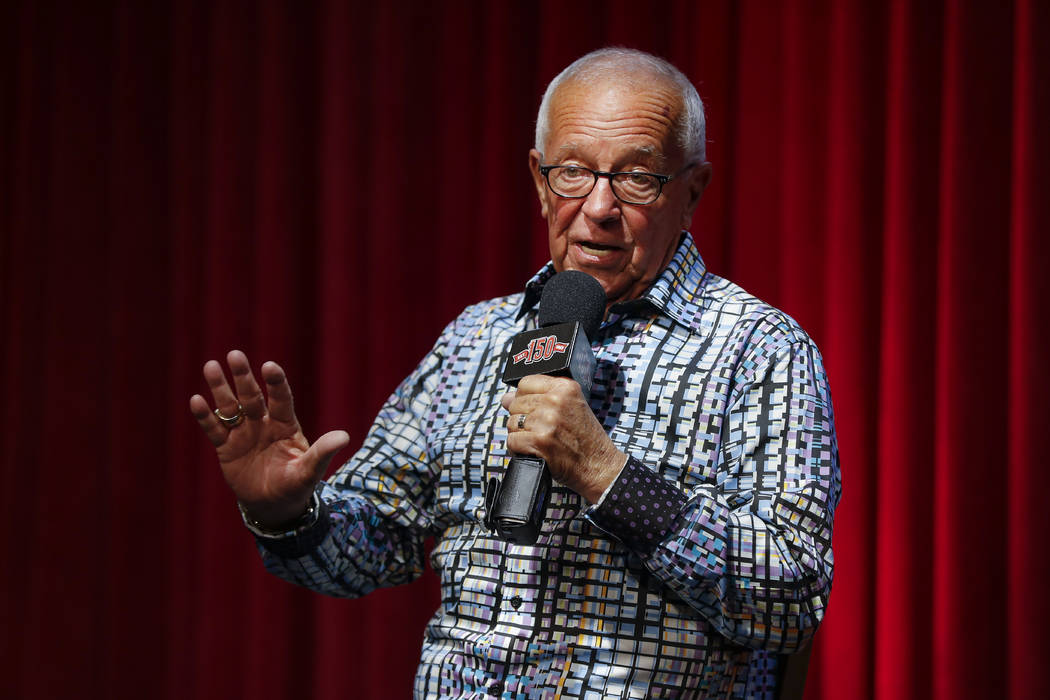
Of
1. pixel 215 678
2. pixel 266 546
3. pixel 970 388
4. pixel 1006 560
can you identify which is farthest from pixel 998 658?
pixel 215 678

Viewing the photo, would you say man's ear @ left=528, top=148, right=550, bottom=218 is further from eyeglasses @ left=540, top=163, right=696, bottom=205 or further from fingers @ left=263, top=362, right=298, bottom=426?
fingers @ left=263, top=362, right=298, bottom=426

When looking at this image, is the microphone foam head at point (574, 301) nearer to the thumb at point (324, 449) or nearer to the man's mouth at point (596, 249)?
the man's mouth at point (596, 249)

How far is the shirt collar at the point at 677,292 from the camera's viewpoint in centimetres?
165

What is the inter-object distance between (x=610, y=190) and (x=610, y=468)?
0.48 metres

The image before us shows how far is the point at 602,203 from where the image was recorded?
1.65m

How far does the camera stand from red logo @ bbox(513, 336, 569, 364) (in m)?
1.37

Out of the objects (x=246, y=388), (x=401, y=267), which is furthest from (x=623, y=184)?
(x=401, y=267)

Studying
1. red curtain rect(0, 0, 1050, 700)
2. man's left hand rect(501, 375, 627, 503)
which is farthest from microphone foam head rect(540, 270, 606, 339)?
red curtain rect(0, 0, 1050, 700)

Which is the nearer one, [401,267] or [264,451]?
[264,451]

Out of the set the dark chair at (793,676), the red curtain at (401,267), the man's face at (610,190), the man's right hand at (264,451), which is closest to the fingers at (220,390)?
the man's right hand at (264,451)

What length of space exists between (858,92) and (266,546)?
1403 mm

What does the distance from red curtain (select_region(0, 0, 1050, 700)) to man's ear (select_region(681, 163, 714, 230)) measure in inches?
20.0

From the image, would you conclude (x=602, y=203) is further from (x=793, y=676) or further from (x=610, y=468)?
(x=793, y=676)

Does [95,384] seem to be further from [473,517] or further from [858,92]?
[858,92]
